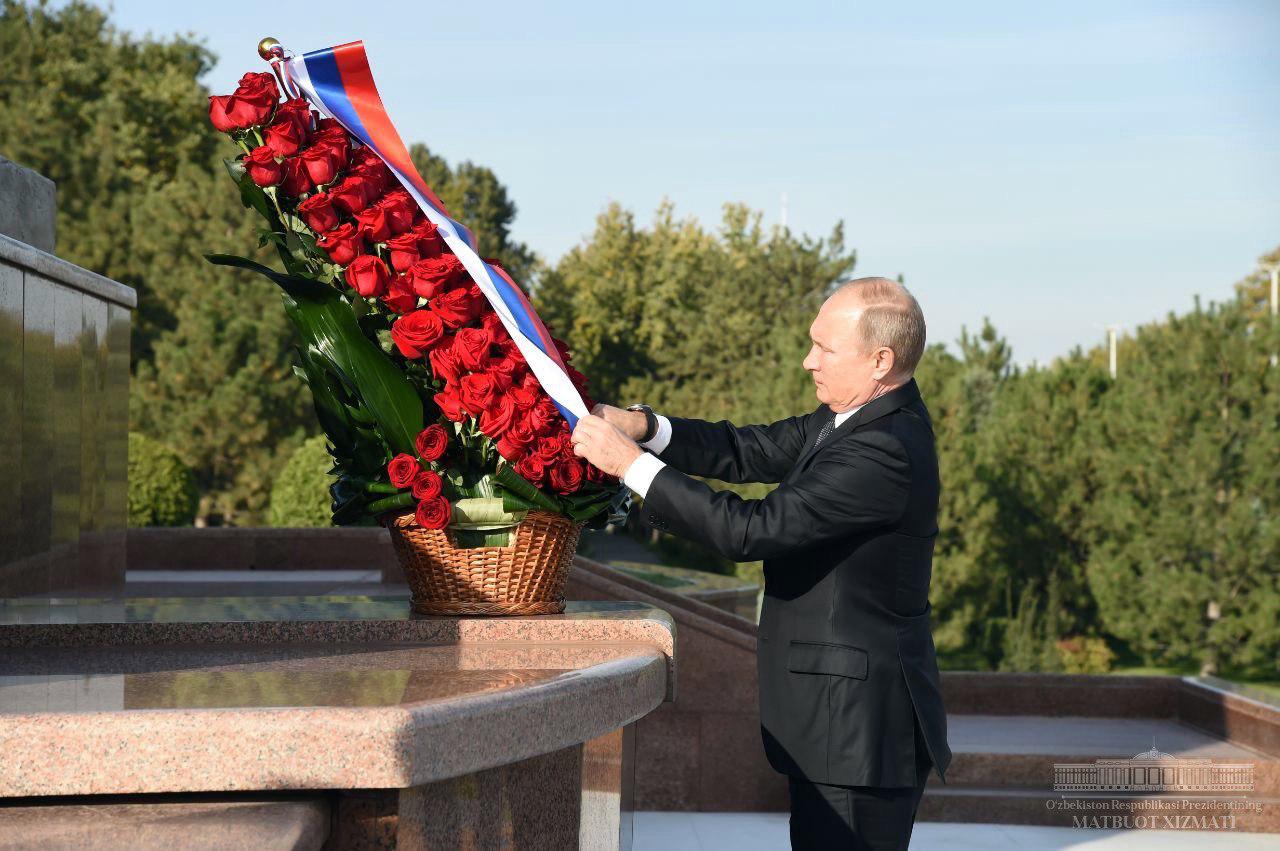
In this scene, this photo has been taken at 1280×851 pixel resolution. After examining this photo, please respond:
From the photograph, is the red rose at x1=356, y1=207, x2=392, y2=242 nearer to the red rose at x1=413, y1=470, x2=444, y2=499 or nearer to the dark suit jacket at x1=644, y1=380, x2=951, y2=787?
the red rose at x1=413, y1=470, x2=444, y2=499

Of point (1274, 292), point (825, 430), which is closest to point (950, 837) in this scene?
point (825, 430)

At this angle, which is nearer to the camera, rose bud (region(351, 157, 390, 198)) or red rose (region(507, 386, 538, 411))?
red rose (region(507, 386, 538, 411))

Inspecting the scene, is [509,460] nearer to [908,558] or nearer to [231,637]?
[231,637]

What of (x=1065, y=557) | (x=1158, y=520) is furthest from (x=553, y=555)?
(x=1065, y=557)

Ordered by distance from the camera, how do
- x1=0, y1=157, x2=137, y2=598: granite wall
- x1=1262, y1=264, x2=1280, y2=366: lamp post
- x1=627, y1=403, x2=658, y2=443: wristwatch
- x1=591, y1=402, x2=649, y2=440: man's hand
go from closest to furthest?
x1=591, y1=402, x2=649, y2=440: man's hand < x1=627, y1=403, x2=658, y2=443: wristwatch < x1=0, y1=157, x2=137, y2=598: granite wall < x1=1262, y1=264, x2=1280, y2=366: lamp post

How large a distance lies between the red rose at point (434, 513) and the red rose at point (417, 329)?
0.40 metres

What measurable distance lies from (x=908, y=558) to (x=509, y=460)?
104 centimetres

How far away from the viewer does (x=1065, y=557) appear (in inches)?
771

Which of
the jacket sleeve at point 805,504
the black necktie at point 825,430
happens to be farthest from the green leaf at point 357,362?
the black necktie at point 825,430

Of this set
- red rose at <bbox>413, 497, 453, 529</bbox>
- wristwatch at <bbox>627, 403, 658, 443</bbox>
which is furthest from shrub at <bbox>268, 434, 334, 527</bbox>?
red rose at <bbox>413, 497, 453, 529</bbox>

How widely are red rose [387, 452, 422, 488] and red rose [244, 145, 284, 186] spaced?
81cm

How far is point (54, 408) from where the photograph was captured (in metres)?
5.05

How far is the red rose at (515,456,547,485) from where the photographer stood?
10.9 ft

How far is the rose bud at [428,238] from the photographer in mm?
3443
